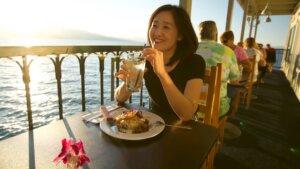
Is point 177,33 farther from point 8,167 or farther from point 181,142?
point 8,167

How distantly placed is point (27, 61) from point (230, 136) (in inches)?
109

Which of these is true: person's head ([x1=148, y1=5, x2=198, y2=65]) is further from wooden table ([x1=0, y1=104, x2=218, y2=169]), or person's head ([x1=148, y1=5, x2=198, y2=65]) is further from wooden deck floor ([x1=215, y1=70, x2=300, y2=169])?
wooden deck floor ([x1=215, y1=70, x2=300, y2=169])

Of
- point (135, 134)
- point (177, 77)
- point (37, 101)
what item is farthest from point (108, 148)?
point (37, 101)

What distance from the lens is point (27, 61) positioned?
1380 millimetres

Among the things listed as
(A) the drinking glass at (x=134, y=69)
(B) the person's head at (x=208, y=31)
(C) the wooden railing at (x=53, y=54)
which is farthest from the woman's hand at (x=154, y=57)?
(B) the person's head at (x=208, y=31)

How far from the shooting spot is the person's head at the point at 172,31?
141cm

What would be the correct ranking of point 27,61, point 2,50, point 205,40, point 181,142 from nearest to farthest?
1. point 181,142
2. point 2,50
3. point 27,61
4. point 205,40

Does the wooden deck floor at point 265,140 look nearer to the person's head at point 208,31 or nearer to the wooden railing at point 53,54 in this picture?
A: the person's head at point 208,31

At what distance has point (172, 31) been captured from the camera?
1420mm

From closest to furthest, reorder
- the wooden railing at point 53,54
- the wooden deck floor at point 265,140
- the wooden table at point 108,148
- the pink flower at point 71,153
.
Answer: the pink flower at point 71,153 → the wooden table at point 108,148 → the wooden railing at point 53,54 → the wooden deck floor at point 265,140

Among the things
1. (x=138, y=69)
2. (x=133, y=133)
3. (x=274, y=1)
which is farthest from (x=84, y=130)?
(x=274, y=1)

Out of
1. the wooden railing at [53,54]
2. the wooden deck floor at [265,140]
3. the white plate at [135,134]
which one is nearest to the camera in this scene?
the white plate at [135,134]

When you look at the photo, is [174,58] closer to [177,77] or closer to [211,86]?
[177,77]

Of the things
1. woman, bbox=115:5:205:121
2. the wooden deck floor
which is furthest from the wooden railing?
the wooden deck floor
